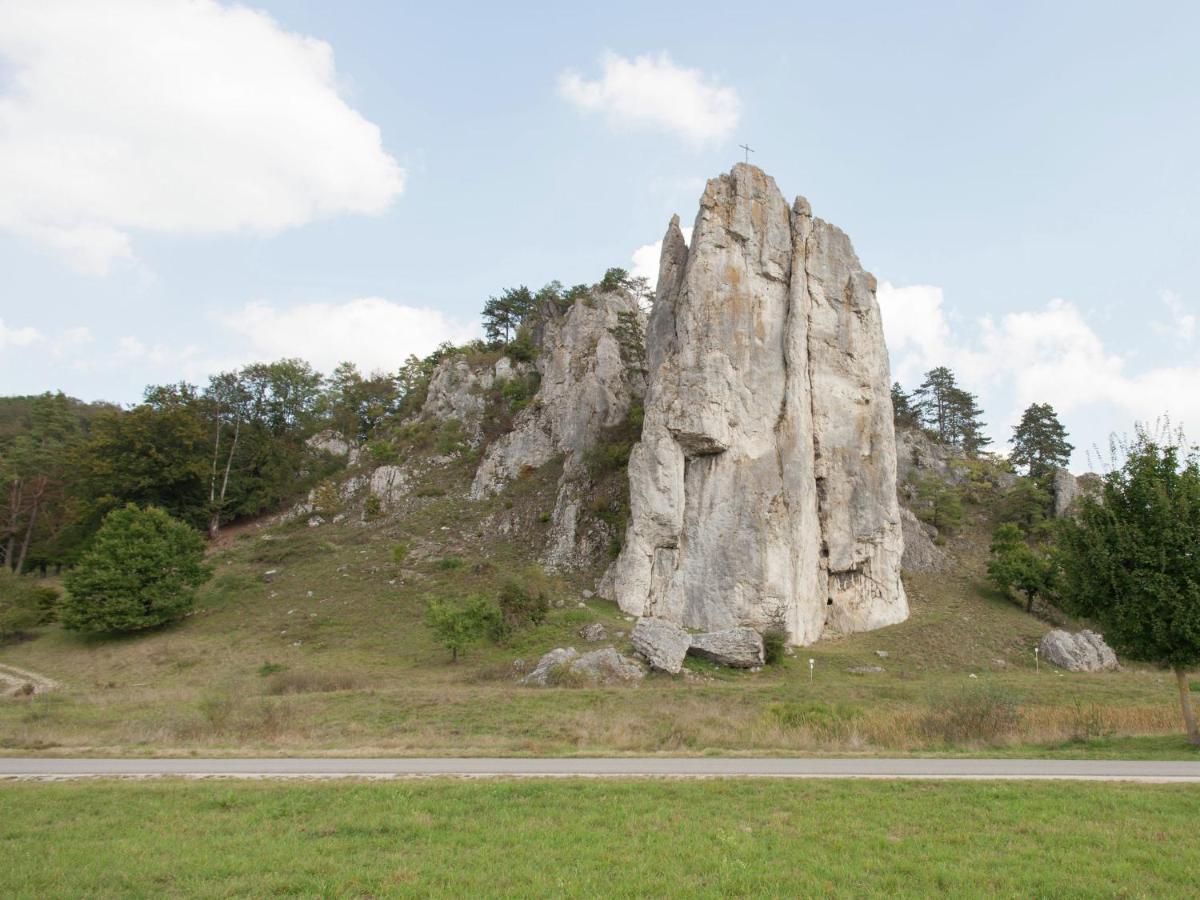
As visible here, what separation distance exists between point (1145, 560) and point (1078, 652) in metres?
19.3

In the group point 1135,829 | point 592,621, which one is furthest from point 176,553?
point 1135,829

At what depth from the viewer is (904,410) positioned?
66062 millimetres

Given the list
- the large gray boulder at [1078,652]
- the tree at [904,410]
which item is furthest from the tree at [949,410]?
the large gray boulder at [1078,652]

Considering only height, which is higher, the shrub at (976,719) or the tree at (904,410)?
the tree at (904,410)

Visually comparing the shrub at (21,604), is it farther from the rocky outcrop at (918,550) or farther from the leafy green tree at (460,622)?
the rocky outcrop at (918,550)

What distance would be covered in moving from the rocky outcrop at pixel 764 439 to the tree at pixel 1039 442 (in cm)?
2706

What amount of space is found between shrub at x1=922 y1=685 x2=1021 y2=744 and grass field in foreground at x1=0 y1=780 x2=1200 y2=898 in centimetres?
516

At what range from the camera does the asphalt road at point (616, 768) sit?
10.8m

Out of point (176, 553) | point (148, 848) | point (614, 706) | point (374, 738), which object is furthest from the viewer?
point (176, 553)

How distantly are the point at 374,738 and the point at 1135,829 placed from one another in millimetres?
13660

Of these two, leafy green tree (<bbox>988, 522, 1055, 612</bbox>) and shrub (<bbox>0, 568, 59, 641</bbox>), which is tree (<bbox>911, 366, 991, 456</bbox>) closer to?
leafy green tree (<bbox>988, 522, 1055, 612</bbox>)

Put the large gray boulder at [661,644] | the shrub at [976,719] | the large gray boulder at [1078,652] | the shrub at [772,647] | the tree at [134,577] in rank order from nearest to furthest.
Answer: the shrub at [976,719], the large gray boulder at [661,644], the shrub at [772,647], the large gray boulder at [1078,652], the tree at [134,577]

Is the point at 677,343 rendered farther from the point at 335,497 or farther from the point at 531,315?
the point at 531,315

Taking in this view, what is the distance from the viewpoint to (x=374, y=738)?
1562 centimetres
